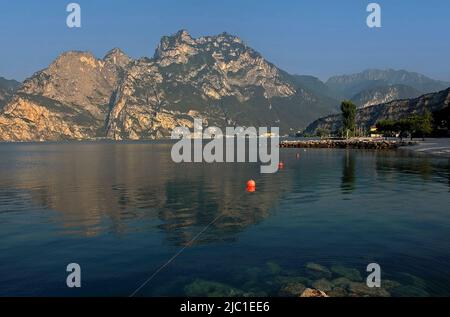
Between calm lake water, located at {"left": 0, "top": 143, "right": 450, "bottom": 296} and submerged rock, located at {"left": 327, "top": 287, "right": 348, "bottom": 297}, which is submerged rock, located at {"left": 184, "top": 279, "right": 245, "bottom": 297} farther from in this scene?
submerged rock, located at {"left": 327, "top": 287, "right": 348, "bottom": 297}

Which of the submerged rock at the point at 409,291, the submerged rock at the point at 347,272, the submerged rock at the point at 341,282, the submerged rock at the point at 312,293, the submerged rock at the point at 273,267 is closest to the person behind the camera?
the submerged rock at the point at 312,293

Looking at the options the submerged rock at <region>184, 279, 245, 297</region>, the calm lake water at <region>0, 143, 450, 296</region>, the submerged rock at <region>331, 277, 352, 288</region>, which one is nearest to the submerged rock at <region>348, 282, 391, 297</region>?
the calm lake water at <region>0, 143, 450, 296</region>

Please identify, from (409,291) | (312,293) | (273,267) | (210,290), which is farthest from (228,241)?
(409,291)

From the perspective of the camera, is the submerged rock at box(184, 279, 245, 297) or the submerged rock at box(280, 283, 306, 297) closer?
the submerged rock at box(280, 283, 306, 297)

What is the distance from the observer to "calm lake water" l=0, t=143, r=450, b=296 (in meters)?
18.6

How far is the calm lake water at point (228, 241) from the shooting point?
61.2ft

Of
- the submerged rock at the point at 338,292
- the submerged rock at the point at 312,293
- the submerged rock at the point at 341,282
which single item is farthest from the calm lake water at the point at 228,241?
the submerged rock at the point at 312,293

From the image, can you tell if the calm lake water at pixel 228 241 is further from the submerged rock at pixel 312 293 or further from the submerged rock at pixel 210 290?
the submerged rock at pixel 312 293

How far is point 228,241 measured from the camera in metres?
26.7
